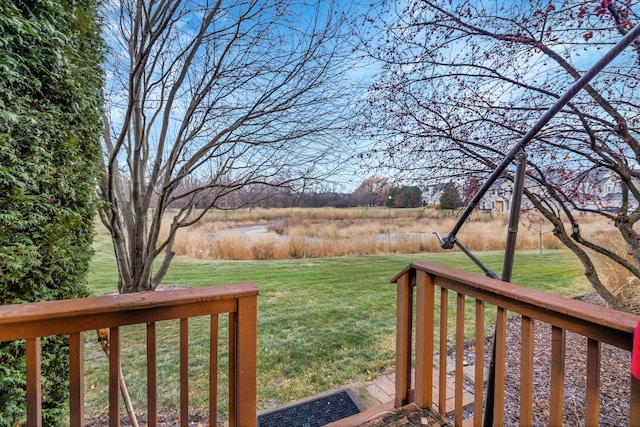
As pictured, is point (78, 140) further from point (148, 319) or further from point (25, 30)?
point (148, 319)

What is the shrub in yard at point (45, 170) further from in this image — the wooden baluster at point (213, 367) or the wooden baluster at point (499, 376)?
the wooden baluster at point (499, 376)

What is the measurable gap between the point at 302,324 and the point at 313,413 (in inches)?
61.2

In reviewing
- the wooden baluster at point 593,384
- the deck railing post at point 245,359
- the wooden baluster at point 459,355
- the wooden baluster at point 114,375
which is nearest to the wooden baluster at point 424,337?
the wooden baluster at point 459,355

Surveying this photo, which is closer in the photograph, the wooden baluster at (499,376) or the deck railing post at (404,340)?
the wooden baluster at (499,376)

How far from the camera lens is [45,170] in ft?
4.71

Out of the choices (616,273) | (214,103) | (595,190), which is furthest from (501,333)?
(616,273)

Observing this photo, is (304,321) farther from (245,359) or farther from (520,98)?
(520,98)

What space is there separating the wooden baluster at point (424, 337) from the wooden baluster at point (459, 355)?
0.17m

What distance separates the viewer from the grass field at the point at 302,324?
2559 mm

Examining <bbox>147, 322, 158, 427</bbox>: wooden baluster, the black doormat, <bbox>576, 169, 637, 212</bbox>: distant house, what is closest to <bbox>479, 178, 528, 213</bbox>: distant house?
<bbox>576, 169, 637, 212</bbox>: distant house

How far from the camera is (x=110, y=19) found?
10.9ft

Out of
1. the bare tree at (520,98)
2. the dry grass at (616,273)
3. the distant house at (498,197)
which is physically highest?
the bare tree at (520,98)

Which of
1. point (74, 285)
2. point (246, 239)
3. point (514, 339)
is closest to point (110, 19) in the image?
point (74, 285)

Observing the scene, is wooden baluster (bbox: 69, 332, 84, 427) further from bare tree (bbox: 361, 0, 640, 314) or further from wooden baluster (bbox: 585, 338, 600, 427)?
bare tree (bbox: 361, 0, 640, 314)
